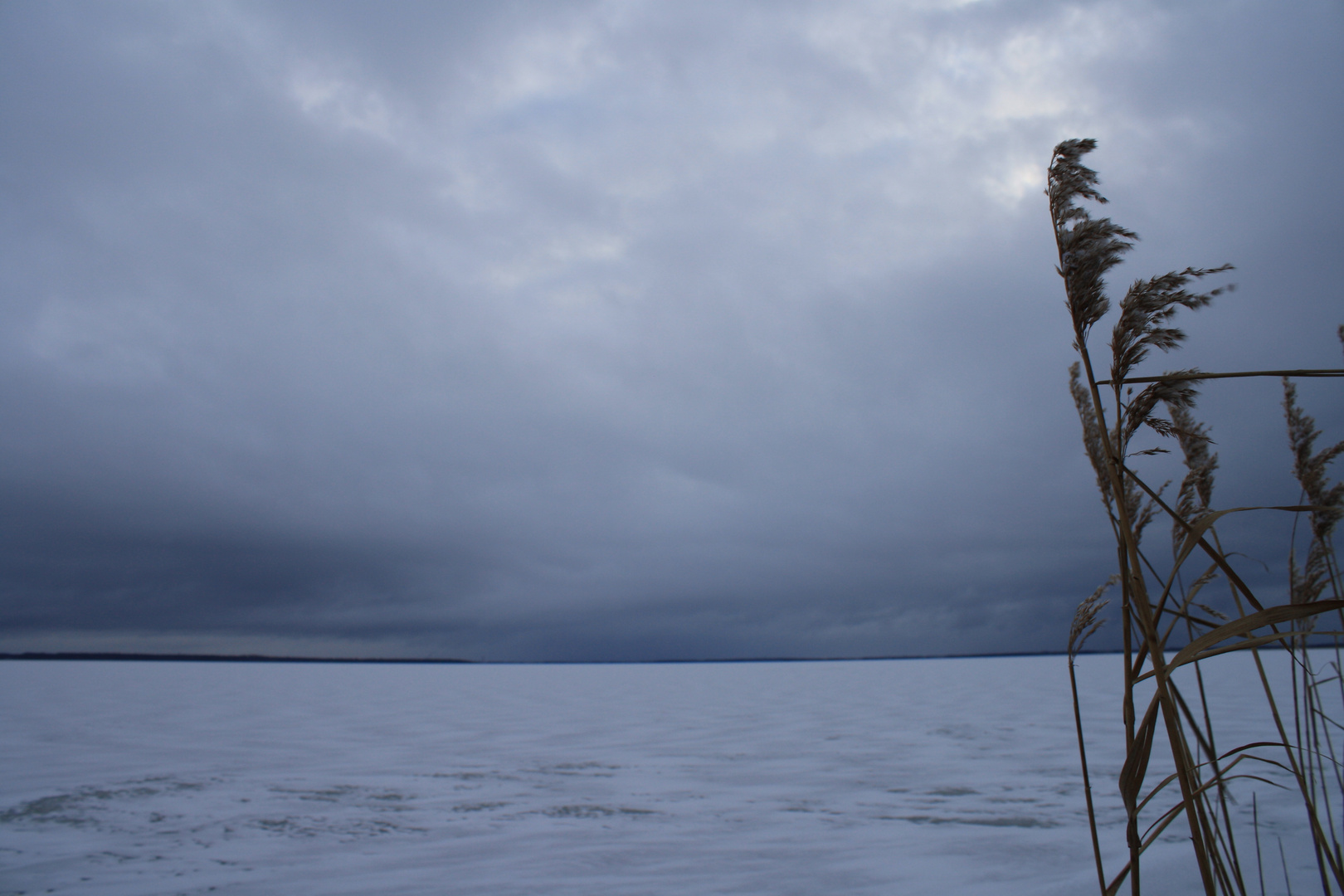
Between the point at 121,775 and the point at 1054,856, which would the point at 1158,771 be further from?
the point at 121,775

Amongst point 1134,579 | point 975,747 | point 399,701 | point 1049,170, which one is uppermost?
point 1049,170

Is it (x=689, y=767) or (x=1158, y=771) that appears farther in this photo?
(x=689, y=767)

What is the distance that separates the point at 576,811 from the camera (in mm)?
5516

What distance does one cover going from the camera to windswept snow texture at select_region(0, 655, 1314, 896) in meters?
3.87

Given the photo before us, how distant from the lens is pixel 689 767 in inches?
296

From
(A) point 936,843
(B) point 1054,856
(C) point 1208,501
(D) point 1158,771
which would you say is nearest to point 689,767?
(A) point 936,843

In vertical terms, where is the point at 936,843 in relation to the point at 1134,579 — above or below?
below

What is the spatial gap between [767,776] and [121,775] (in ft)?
20.6

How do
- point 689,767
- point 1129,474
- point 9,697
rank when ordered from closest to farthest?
point 1129,474, point 689,767, point 9,697

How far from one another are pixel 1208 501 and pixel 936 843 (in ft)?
10.2

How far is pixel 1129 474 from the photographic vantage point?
58.7 inches

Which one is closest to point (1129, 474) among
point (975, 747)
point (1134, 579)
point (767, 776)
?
point (1134, 579)

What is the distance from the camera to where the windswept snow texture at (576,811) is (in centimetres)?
387

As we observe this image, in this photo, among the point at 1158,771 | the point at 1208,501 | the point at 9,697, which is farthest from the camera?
the point at 9,697
